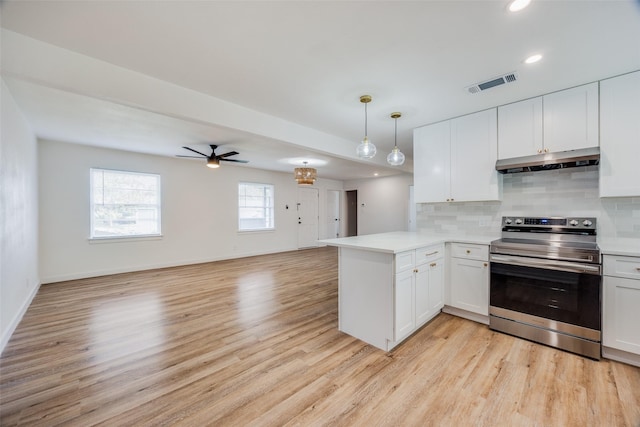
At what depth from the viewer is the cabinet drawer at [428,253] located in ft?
8.80

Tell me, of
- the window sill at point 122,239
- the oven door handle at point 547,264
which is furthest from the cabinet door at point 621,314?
the window sill at point 122,239

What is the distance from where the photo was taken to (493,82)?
254cm

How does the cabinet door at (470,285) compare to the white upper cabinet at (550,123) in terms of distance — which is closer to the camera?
the white upper cabinet at (550,123)

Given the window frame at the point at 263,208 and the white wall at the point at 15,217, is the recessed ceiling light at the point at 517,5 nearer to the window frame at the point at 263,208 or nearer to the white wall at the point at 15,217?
the white wall at the point at 15,217

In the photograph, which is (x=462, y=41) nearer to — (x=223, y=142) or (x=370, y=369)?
(x=370, y=369)

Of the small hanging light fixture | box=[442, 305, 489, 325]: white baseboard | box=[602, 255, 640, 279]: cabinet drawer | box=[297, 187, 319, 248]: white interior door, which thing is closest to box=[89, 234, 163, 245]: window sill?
the small hanging light fixture

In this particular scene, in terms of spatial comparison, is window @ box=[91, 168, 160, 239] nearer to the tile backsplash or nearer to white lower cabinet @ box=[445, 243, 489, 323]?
the tile backsplash

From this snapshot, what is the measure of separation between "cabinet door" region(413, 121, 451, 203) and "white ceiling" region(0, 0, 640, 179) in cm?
32

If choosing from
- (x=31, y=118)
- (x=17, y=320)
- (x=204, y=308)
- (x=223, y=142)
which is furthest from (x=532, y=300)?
(x=31, y=118)

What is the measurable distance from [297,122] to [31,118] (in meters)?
3.56

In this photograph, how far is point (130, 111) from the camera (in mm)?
3205

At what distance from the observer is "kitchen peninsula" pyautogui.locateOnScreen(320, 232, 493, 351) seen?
7.80 ft

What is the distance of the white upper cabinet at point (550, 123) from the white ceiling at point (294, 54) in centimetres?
17

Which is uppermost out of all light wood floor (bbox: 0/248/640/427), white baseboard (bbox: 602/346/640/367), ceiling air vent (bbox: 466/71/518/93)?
ceiling air vent (bbox: 466/71/518/93)
